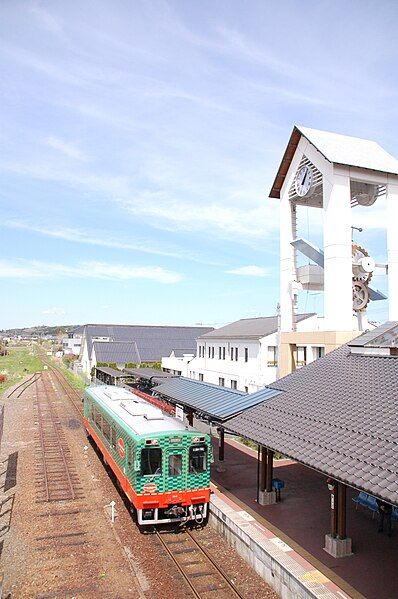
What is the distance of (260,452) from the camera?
14.7m

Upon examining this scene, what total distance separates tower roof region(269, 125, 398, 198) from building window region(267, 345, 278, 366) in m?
11.3

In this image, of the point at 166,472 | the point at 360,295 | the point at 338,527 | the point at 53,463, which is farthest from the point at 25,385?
the point at 338,527

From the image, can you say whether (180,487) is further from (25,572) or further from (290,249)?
(290,249)

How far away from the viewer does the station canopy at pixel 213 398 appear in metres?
14.3

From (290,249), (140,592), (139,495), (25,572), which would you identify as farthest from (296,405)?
(290,249)

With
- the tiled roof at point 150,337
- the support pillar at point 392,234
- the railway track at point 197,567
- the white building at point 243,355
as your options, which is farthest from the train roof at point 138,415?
the tiled roof at point 150,337

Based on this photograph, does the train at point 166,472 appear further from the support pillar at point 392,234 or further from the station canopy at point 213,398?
the support pillar at point 392,234

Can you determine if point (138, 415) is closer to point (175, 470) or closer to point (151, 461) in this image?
point (151, 461)

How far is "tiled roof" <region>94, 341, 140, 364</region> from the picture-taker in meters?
57.3

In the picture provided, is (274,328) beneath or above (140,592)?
above

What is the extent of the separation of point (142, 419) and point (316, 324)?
1082 cm

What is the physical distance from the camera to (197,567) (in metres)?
11.0

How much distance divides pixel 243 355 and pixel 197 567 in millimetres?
24141

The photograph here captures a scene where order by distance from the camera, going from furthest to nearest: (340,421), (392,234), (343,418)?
(392,234) → (343,418) → (340,421)
